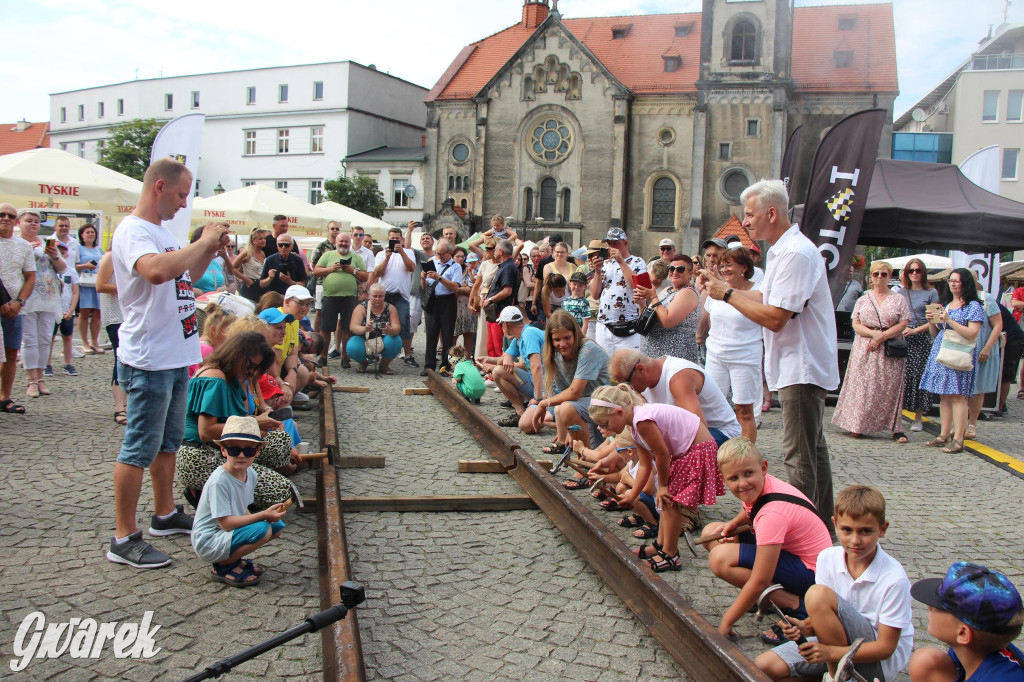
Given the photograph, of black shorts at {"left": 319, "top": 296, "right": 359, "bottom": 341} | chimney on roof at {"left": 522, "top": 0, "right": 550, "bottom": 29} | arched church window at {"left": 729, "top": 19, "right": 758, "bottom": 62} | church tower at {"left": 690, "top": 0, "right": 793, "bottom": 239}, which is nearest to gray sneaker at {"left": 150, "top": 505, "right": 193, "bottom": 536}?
black shorts at {"left": 319, "top": 296, "right": 359, "bottom": 341}

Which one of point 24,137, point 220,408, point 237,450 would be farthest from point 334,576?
point 24,137

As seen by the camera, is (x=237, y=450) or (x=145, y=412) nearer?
(x=237, y=450)

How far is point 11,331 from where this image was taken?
8.10 m

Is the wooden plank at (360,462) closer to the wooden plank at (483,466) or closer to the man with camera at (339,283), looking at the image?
the wooden plank at (483,466)

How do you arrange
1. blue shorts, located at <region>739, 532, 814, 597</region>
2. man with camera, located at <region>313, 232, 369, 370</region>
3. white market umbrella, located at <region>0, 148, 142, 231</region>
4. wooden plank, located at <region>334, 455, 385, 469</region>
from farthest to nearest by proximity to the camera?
man with camera, located at <region>313, 232, 369, 370</region>, white market umbrella, located at <region>0, 148, 142, 231</region>, wooden plank, located at <region>334, 455, 385, 469</region>, blue shorts, located at <region>739, 532, 814, 597</region>

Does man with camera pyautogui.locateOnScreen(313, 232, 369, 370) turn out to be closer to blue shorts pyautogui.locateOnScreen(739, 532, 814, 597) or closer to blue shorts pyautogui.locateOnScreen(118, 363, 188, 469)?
blue shorts pyautogui.locateOnScreen(118, 363, 188, 469)

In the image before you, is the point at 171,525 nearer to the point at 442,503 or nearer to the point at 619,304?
the point at 442,503

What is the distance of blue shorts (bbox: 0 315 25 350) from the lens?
26.3 ft

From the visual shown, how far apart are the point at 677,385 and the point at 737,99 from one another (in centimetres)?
4013

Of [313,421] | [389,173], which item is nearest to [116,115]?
[389,173]

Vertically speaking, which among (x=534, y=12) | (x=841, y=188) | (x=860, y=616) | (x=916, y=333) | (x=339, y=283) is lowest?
(x=860, y=616)

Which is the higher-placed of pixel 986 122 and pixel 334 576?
pixel 986 122

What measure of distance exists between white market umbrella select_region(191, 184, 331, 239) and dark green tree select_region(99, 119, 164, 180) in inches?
1578

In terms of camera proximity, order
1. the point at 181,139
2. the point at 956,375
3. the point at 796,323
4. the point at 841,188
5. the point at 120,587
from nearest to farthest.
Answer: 1. the point at 120,587
2. the point at 796,323
3. the point at 841,188
4. the point at 956,375
5. the point at 181,139
